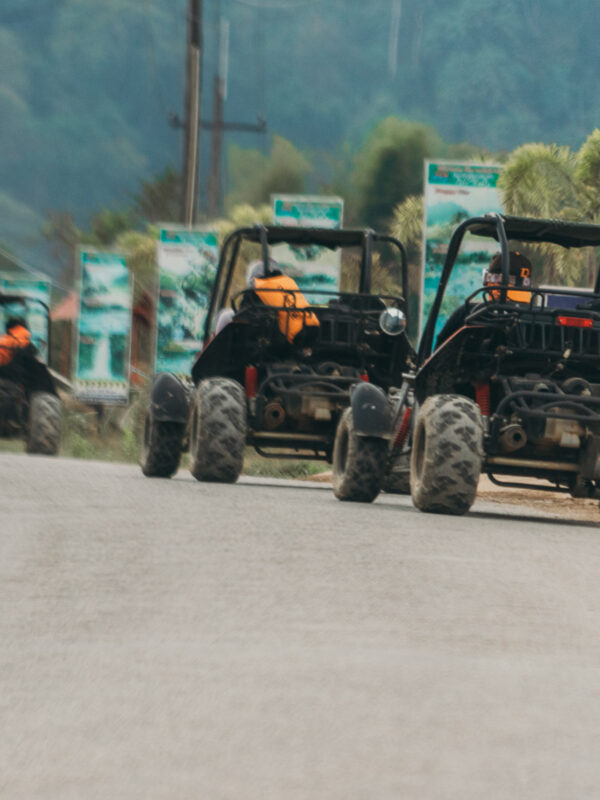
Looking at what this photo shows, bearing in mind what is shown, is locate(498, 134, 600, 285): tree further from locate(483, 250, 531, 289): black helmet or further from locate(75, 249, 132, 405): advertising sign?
locate(483, 250, 531, 289): black helmet

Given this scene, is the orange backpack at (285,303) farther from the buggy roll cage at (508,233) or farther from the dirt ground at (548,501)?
the dirt ground at (548,501)

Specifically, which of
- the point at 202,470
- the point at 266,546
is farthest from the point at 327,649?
the point at 202,470

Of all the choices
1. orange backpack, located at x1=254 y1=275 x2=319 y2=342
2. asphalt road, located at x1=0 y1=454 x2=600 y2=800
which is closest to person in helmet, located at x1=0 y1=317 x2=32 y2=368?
orange backpack, located at x1=254 y1=275 x2=319 y2=342

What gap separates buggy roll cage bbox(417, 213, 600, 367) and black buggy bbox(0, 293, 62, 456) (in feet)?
36.7

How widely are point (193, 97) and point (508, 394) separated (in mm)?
31229

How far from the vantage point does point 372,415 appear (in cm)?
1244

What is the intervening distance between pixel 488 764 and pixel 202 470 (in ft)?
30.8

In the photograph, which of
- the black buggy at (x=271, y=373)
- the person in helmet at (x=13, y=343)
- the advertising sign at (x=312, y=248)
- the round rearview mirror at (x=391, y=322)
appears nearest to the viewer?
the round rearview mirror at (x=391, y=322)

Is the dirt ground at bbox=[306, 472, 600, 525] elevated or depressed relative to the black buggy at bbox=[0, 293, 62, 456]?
depressed

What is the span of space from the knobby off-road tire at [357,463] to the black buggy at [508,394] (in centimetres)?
54

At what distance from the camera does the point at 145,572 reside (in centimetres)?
802

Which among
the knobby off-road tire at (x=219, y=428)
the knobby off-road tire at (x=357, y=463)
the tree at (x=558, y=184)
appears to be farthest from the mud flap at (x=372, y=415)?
the tree at (x=558, y=184)

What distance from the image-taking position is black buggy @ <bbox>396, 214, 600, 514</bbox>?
36.5 feet

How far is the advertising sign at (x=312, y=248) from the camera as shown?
95.4ft
